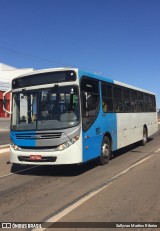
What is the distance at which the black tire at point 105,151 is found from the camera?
10.8 metres

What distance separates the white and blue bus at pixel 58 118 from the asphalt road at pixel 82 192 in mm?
571

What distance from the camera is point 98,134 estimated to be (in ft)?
34.1

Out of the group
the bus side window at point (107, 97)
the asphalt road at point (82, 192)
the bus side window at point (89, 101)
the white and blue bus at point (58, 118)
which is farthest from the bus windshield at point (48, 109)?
the bus side window at point (107, 97)

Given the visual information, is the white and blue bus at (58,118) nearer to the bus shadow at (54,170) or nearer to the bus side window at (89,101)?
the bus side window at (89,101)

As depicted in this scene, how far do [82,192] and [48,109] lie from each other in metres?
2.83

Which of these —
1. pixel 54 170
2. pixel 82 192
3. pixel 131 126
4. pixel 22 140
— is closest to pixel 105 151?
pixel 54 170

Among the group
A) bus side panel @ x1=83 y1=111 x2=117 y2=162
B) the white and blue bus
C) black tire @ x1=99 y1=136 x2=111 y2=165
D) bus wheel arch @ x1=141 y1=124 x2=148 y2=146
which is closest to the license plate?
the white and blue bus

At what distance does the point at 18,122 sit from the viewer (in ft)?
32.0

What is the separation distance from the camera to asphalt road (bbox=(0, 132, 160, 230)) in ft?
19.2

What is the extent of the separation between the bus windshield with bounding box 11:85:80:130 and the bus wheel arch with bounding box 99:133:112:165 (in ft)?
7.15

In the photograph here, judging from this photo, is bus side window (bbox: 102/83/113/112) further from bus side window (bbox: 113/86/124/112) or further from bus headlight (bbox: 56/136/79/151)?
bus headlight (bbox: 56/136/79/151)

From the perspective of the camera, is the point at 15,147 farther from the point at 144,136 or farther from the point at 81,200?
the point at 144,136

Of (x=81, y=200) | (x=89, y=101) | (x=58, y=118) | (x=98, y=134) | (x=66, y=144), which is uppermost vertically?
(x=89, y=101)

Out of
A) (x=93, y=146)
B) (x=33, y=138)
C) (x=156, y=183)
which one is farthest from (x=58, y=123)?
(x=156, y=183)
